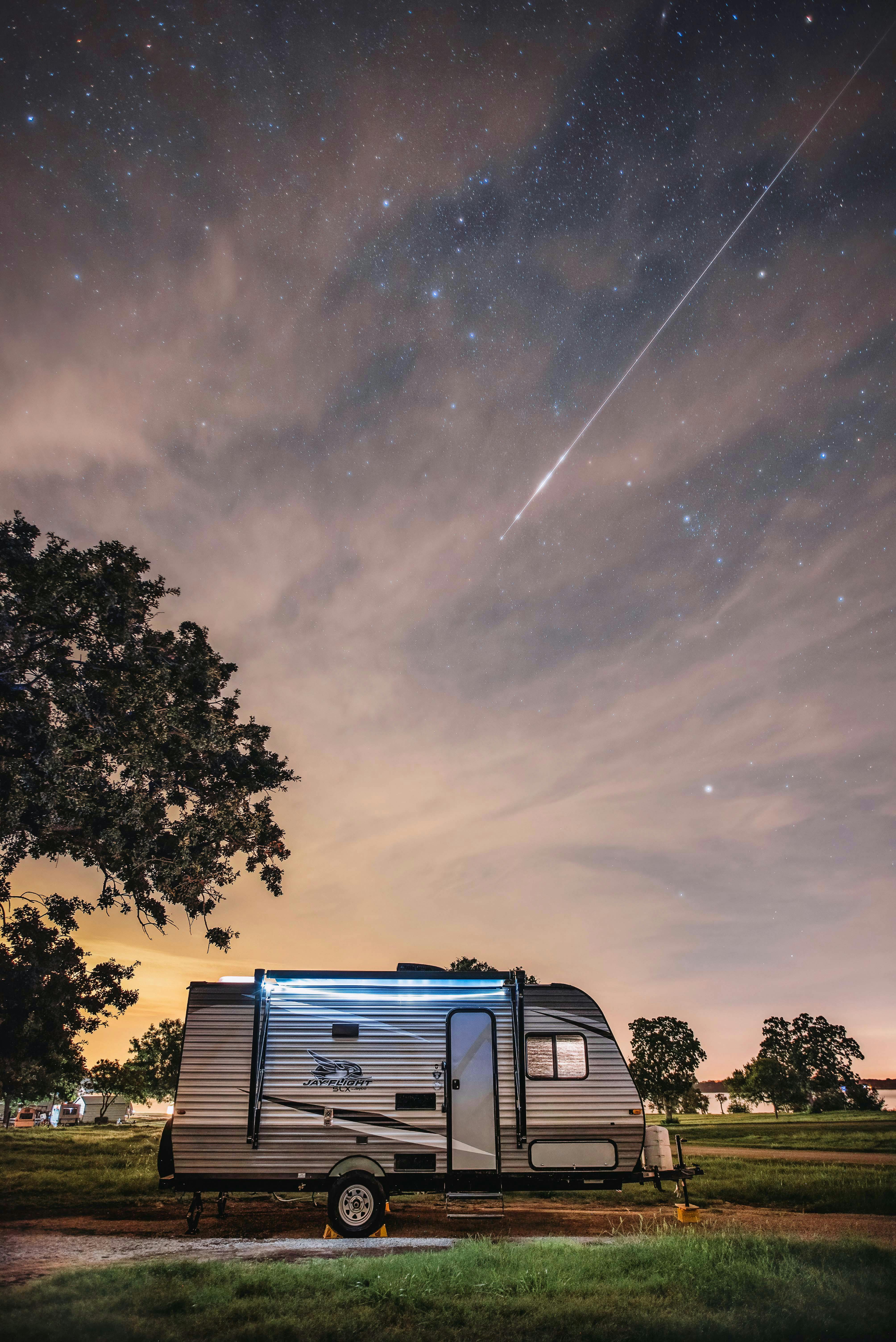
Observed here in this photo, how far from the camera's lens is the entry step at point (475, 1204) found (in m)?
11.1

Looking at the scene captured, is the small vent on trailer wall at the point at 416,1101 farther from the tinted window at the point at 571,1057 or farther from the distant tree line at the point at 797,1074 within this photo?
the distant tree line at the point at 797,1074

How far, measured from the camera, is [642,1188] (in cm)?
1792

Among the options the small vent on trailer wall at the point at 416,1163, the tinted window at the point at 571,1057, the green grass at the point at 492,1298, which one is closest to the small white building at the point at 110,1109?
the small vent on trailer wall at the point at 416,1163

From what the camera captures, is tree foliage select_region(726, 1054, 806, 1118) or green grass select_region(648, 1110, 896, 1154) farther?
tree foliage select_region(726, 1054, 806, 1118)

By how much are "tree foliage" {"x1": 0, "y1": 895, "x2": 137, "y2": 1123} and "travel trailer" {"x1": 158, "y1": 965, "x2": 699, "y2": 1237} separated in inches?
367

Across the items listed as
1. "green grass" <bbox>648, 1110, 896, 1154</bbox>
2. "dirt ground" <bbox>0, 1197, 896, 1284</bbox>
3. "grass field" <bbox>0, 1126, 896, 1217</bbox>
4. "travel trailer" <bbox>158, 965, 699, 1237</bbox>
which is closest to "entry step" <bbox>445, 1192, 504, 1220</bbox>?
"travel trailer" <bbox>158, 965, 699, 1237</bbox>

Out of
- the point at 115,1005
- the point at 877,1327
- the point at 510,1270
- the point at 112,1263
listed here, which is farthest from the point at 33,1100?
the point at 877,1327

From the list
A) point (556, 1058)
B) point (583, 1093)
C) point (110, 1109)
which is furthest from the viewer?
point (110, 1109)

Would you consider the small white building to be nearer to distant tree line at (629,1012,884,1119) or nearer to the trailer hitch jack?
distant tree line at (629,1012,884,1119)

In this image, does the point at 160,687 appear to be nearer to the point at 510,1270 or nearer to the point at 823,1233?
the point at 510,1270

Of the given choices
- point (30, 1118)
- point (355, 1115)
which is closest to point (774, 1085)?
point (30, 1118)

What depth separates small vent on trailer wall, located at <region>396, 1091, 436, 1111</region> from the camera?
11461 millimetres

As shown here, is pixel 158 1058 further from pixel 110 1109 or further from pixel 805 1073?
pixel 805 1073

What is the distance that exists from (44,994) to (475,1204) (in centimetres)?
1746
